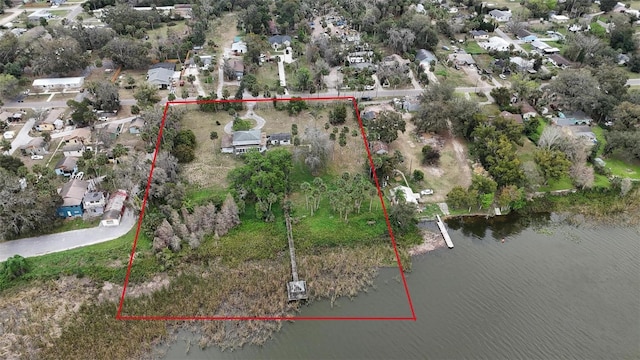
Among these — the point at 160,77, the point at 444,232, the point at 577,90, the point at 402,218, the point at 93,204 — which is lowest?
the point at 444,232

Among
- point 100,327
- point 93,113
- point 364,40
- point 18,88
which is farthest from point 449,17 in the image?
point 100,327

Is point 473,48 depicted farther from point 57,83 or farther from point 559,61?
point 57,83

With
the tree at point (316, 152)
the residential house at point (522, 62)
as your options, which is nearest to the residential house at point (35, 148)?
the tree at point (316, 152)

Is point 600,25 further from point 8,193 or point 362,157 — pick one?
point 8,193

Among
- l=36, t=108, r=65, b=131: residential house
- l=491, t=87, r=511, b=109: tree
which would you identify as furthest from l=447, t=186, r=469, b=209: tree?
l=36, t=108, r=65, b=131: residential house

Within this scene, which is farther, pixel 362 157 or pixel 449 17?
A: pixel 449 17

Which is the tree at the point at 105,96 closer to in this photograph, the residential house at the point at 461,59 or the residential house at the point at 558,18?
the residential house at the point at 461,59

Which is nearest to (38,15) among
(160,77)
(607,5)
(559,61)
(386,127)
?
(160,77)
